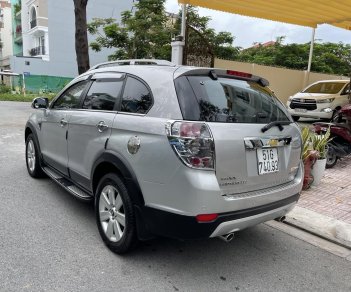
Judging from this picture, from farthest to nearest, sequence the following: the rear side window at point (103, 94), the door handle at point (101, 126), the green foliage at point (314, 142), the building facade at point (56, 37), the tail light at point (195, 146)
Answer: the building facade at point (56, 37) < the green foliage at point (314, 142) < the rear side window at point (103, 94) < the door handle at point (101, 126) < the tail light at point (195, 146)

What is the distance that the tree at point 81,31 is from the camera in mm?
10703

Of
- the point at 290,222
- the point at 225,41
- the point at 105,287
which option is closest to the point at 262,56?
the point at 225,41

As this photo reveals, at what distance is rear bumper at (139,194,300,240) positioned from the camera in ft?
8.82

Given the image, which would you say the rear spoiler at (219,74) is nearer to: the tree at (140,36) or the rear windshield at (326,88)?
the rear windshield at (326,88)

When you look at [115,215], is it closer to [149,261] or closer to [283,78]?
[149,261]

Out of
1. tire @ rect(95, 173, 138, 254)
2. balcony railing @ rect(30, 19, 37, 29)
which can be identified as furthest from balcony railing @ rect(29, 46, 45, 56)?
tire @ rect(95, 173, 138, 254)

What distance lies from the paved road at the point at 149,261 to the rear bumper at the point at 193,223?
470 millimetres

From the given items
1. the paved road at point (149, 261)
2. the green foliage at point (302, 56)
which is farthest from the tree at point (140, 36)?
the paved road at point (149, 261)

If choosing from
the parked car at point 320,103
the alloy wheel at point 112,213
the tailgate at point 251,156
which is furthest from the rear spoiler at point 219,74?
the parked car at point 320,103

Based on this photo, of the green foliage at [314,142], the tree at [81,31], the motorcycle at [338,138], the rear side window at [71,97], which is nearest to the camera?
the rear side window at [71,97]

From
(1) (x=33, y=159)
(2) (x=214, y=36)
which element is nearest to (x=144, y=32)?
(2) (x=214, y=36)

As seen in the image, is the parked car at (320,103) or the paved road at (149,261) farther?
the parked car at (320,103)

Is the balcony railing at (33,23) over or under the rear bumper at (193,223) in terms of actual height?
over

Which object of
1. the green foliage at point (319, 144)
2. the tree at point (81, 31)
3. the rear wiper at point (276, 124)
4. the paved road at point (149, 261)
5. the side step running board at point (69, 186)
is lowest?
the paved road at point (149, 261)
